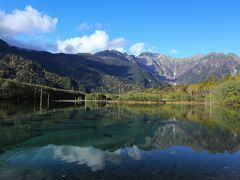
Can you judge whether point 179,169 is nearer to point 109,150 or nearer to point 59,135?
point 109,150

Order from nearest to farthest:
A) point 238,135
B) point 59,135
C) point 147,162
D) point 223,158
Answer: point 147,162 → point 223,158 → point 59,135 → point 238,135

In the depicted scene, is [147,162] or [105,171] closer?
[105,171]

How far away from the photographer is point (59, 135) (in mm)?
42031

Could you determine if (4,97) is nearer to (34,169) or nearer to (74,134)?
(74,134)

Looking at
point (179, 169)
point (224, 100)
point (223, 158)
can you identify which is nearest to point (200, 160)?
point (223, 158)

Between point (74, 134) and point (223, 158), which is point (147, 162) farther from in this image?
point (74, 134)

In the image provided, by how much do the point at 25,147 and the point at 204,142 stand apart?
2208cm

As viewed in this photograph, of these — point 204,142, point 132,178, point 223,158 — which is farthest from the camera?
point 204,142

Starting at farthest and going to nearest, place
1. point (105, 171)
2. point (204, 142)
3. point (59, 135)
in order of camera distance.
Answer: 1. point (59, 135)
2. point (204, 142)
3. point (105, 171)

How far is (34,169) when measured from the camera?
22875 mm

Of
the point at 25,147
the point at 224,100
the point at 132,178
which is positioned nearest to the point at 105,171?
the point at 132,178

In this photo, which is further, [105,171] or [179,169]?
[179,169]

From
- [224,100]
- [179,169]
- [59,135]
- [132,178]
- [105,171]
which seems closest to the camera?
[132,178]

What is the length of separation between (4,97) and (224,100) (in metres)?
113
